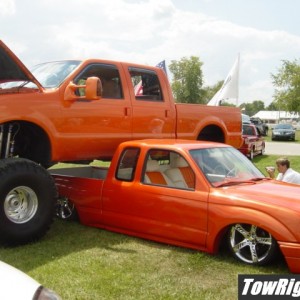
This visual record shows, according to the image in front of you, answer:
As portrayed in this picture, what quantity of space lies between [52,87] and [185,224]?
8.75 feet

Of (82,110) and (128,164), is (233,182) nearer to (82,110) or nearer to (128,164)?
(128,164)

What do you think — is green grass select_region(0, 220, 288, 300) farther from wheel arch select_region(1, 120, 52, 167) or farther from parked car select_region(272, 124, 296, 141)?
parked car select_region(272, 124, 296, 141)

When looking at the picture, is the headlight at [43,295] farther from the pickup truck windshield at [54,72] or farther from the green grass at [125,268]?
the pickup truck windshield at [54,72]

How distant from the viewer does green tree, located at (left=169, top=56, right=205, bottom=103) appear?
67062 millimetres

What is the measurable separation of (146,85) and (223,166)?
8.57 feet

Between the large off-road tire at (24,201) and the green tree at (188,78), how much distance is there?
60.4 meters

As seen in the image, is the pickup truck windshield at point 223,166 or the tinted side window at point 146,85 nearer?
the pickup truck windshield at point 223,166

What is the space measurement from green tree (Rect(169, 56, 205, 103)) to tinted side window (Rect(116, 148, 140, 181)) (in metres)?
59.9

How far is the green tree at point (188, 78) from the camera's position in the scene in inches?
2640

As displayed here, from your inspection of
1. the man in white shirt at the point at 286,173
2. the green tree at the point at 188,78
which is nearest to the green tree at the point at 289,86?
the green tree at the point at 188,78

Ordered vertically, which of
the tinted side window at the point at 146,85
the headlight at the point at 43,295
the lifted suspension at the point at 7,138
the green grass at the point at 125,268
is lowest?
the green grass at the point at 125,268

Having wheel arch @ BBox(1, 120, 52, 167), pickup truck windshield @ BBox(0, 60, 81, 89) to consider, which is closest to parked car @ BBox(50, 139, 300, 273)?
wheel arch @ BBox(1, 120, 52, 167)

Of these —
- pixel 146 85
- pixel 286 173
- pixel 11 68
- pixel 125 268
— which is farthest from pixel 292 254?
pixel 146 85

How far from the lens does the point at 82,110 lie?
662cm
